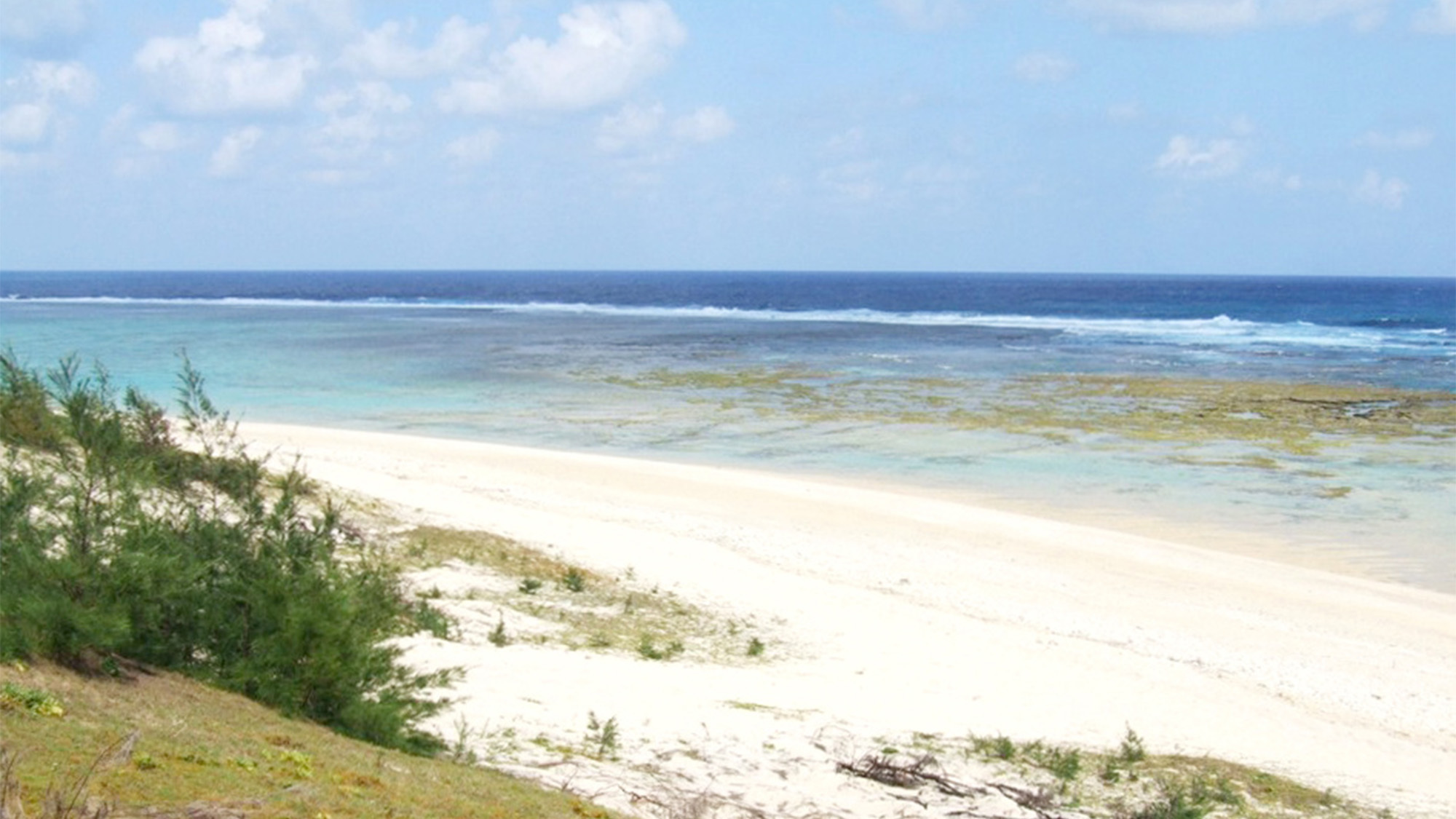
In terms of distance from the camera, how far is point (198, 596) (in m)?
8.38

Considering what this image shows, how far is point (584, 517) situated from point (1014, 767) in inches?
409

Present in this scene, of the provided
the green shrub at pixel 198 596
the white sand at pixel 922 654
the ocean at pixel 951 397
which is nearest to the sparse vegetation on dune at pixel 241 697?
the green shrub at pixel 198 596

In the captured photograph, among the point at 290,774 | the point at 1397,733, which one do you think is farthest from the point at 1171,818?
the point at 290,774

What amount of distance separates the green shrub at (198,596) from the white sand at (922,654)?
1.03 metres

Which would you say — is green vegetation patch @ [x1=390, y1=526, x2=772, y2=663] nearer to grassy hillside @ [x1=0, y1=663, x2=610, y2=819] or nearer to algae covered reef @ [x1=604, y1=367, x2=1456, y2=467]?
grassy hillside @ [x1=0, y1=663, x2=610, y2=819]

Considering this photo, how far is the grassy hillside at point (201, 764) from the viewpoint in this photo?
5809 millimetres

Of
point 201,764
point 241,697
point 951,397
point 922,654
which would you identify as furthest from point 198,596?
point 951,397

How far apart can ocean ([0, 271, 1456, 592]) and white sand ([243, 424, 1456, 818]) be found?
3.14 metres

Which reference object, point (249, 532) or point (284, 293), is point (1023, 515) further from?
point (284, 293)

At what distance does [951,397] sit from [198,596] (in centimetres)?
3194

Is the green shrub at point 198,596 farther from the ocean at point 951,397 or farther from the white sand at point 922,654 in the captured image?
the ocean at point 951,397

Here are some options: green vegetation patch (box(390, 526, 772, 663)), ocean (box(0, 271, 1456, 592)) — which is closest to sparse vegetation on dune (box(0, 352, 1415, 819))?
green vegetation patch (box(390, 526, 772, 663))

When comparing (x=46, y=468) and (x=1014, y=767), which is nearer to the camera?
(x=1014, y=767)

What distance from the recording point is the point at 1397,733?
11172mm
